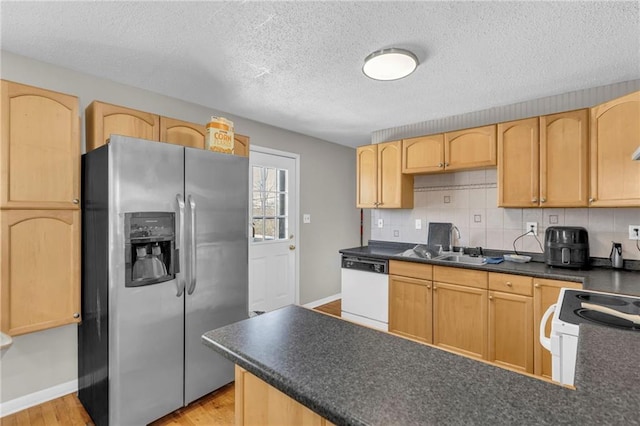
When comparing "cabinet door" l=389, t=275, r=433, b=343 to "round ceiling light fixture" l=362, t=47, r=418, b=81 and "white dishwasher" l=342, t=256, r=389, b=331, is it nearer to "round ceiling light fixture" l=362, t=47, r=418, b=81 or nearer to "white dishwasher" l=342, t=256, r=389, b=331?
"white dishwasher" l=342, t=256, r=389, b=331

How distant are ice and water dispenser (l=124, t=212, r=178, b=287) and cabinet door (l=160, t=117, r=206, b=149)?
2.68 ft

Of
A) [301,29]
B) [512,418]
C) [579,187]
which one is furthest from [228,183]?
[579,187]

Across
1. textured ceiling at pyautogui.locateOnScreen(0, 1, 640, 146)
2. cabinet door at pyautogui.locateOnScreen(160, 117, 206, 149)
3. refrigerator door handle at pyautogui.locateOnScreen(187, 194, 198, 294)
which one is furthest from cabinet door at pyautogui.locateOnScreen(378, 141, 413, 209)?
refrigerator door handle at pyautogui.locateOnScreen(187, 194, 198, 294)

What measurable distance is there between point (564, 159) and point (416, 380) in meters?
2.54

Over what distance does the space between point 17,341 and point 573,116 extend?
4.26 m

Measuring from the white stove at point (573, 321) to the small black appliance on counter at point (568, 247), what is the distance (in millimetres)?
783

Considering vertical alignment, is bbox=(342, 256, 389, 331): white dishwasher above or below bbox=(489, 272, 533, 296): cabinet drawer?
below

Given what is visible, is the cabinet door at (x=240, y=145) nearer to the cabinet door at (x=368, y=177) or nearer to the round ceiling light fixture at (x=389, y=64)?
the round ceiling light fixture at (x=389, y=64)

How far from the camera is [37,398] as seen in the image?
2.16 meters

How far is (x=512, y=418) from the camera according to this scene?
56 centimetres

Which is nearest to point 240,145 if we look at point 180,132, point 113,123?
point 180,132

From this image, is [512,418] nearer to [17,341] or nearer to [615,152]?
[615,152]

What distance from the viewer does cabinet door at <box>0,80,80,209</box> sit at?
1.83m

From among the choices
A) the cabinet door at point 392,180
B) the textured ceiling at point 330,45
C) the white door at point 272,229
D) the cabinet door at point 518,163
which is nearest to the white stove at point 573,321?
the cabinet door at point 518,163
